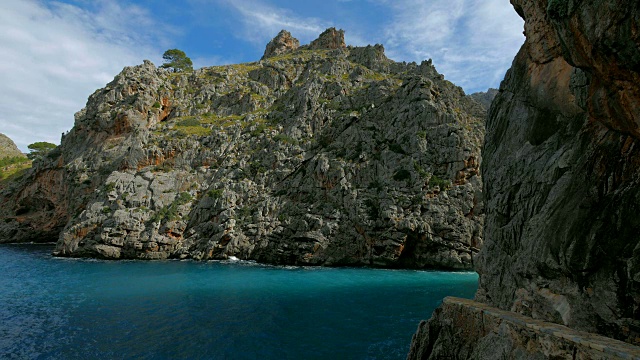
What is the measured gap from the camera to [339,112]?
258 feet

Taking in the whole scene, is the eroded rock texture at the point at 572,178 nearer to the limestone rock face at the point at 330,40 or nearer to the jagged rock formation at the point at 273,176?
the jagged rock formation at the point at 273,176

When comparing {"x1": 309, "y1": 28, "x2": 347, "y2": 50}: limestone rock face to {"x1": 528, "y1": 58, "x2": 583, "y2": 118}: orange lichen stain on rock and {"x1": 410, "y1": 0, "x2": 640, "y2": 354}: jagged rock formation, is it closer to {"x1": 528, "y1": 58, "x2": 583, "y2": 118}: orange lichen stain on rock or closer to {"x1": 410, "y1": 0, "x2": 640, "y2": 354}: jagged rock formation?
{"x1": 410, "y1": 0, "x2": 640, "y2": 354}: jagged rock formation

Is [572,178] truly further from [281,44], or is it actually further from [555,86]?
[281,44]

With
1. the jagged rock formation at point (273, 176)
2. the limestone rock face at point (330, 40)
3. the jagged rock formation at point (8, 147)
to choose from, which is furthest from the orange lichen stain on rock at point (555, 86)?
the jagged rock formation at point (8, 147)

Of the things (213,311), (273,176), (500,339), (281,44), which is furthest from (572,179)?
(281,44)

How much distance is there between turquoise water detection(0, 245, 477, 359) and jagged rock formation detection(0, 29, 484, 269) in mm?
8943

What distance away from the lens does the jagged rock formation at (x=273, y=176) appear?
57.8 meters

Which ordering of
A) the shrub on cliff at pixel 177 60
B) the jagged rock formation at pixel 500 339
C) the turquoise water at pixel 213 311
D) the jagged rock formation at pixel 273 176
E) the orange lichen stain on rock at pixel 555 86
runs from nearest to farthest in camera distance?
the jagged rock formation at pixel 500 339
the orange lichen stain on rock at pixel 555 86
the turquoise water at pixel 213 311
the jagged rock formation at pixel 273 176
the shrub on cliff at pixel 177 60

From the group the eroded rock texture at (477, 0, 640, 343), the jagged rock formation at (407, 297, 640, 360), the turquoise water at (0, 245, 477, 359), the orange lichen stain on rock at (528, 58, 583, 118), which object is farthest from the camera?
the turquoise water at (0, 245, 477, 359)

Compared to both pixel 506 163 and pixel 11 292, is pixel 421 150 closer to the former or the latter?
pixel 506 163

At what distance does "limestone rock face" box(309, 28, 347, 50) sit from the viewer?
417 ft

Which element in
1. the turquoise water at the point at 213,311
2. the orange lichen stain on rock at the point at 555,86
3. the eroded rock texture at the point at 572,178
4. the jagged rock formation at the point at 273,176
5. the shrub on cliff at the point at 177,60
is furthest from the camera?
the shrub on cliff at the point at 177,60

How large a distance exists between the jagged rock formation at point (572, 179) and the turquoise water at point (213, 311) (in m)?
9.34

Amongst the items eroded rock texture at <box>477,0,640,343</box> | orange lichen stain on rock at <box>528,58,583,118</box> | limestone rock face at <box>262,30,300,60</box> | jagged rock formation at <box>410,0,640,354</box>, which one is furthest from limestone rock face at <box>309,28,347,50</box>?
orange lichen stain on rock at <box>528,58,583,118</box>
